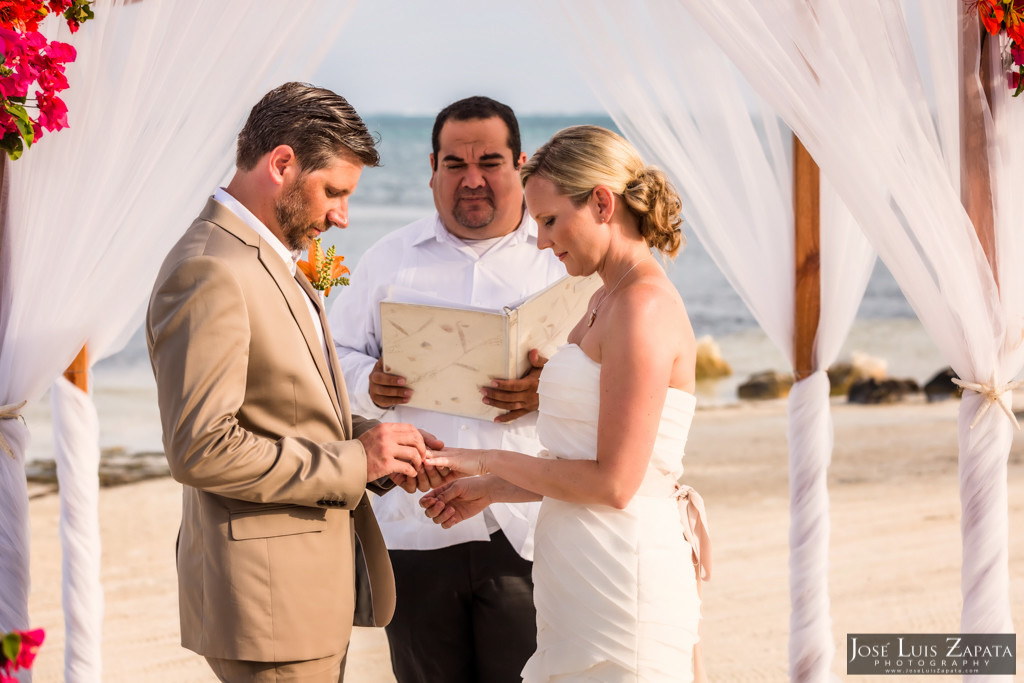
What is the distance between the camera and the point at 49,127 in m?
2.84

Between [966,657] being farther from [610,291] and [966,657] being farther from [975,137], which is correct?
[610,291]

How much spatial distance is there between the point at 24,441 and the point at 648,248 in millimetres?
2015

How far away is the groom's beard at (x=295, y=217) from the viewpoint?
2375mm

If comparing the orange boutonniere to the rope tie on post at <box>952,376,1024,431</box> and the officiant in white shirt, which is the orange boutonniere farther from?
the rope tie on post at <box>952,376,1024,431</box>

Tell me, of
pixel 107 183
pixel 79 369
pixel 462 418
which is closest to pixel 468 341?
pixel 462 418

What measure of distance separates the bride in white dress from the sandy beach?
10.8 feet

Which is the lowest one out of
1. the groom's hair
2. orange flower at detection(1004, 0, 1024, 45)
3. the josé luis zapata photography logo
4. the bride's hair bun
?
the josé luis zapata photography logo

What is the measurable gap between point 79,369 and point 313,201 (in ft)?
4.46

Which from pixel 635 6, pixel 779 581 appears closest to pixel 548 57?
pixel 779 581

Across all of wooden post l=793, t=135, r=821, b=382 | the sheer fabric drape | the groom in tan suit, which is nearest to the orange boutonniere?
→ the groom in tan suit

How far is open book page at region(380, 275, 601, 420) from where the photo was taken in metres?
2.84

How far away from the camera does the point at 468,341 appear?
288cm

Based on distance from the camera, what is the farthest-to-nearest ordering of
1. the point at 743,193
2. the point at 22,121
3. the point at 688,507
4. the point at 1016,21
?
the point at 743,193
the point at 1016,21
the point at 22,121
the point at 688,507

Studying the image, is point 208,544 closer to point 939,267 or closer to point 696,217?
point 696,217
